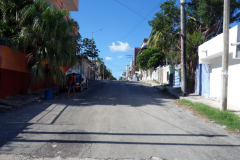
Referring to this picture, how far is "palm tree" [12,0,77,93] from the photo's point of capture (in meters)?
11.1

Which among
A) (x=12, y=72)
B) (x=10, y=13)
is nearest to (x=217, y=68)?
(x=12, y=72)

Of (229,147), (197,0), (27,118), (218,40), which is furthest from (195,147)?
(197,0)

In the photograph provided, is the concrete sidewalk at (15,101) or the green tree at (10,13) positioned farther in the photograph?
the green tree at (10,13)

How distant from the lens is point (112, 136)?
5672 mm

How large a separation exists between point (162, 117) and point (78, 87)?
9266 mm

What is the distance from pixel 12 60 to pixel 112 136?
8593 millimetres

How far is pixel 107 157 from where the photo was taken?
443cm

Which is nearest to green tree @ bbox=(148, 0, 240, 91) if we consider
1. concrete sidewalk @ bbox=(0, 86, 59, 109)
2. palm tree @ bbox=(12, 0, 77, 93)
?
palm tree @ bbox=(12, 0, 77, 93)

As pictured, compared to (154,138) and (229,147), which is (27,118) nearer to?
(154,138)

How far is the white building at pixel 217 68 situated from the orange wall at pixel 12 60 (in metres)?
10.8

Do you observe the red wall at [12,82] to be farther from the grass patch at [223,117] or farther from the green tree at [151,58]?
the green tree at [151,58]

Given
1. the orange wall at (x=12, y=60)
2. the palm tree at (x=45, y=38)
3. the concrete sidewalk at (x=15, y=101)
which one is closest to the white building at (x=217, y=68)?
the palm tree at (x=45, y=38)

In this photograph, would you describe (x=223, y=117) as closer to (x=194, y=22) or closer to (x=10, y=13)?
(x=194, y=22)

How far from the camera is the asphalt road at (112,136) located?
4.62m
